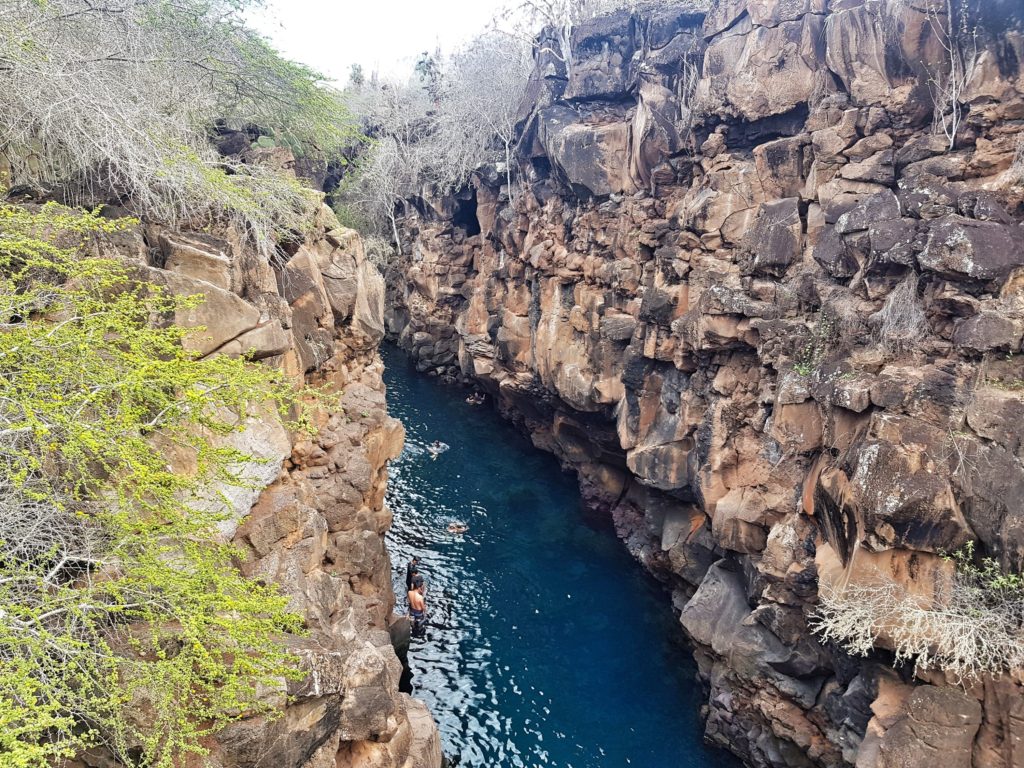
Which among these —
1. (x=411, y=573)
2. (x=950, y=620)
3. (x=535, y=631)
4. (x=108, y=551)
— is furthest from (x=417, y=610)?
(x=950, y=620)

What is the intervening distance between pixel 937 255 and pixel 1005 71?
3.80 metres

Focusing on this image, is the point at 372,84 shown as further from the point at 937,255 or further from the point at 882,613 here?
the point at 882,613

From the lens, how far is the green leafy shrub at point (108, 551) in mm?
5625

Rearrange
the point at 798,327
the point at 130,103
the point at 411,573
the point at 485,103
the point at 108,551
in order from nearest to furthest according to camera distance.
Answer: the point at 108,551, the point at 130,103, the point at 798,327, the point at 411,573, the point at 485,103

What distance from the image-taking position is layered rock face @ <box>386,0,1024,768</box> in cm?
990

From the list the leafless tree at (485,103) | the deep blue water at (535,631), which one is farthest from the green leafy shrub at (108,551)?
the leafless tree at (485,103)

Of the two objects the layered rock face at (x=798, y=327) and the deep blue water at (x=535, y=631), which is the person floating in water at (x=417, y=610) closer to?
the deep blue water at (x=535, y=631)

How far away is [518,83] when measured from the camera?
2806cm

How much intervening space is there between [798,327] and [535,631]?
913 centimetres

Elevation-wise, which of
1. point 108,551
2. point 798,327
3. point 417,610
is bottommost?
point 417,610

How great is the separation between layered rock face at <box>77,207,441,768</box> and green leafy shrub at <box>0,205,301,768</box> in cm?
55

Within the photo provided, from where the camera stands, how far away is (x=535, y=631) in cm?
1638

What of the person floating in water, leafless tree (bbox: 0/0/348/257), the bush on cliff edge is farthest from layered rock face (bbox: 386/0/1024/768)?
leafless tree (bbox: 0/0/348/257)

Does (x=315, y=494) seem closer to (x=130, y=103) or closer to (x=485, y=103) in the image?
(x=130, y=103)
